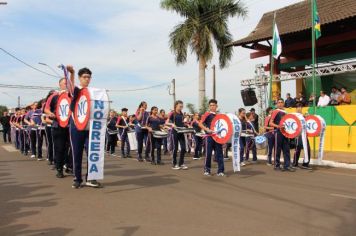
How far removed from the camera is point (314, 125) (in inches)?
594

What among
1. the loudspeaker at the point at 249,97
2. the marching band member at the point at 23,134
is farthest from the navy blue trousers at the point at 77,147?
the loudspeaker at the point at 249,97

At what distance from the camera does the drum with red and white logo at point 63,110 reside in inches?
392

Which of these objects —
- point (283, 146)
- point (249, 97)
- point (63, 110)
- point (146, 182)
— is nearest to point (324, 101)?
point (249, 97)

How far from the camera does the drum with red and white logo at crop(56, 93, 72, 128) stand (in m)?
9.95

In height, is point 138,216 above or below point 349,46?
below

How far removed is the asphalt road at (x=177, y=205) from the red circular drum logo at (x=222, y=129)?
1.01m

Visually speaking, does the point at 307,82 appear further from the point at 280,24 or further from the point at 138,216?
the point at 138,216

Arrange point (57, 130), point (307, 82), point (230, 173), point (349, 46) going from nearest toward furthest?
point (57, 130), point (230, 173), point (349, 46), point (307, 82)

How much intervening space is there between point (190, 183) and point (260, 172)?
3448mm

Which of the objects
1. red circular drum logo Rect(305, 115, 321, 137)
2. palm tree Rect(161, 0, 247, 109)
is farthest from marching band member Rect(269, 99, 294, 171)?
palm tree Rect(161, 0, 247, 109)

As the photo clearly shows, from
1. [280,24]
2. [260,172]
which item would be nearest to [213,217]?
[260,172]

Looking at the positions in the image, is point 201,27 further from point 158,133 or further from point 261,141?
point 158,133

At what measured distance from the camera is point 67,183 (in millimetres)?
9555

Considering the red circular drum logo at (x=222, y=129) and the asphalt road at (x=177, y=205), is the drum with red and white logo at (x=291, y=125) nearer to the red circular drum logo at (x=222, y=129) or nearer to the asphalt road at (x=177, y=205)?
the asphalt road at (x=177, y=205)
